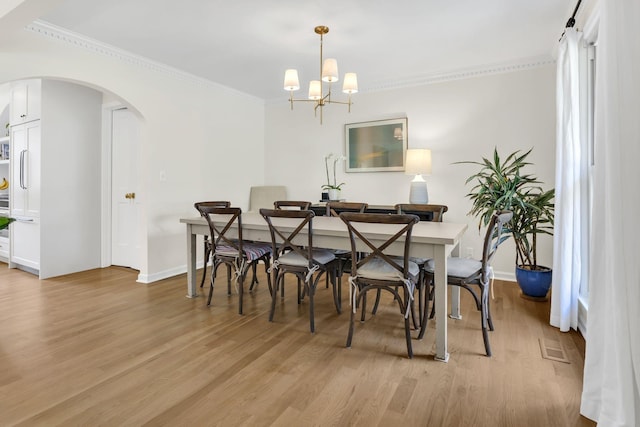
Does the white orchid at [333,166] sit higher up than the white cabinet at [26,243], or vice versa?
the white orchid at [333,166]

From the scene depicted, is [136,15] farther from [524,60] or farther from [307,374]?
[524,60]

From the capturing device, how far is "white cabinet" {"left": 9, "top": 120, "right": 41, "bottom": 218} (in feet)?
13.5

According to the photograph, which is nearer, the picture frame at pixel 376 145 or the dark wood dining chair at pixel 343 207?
the dark wood dining chair at pixel 343 207

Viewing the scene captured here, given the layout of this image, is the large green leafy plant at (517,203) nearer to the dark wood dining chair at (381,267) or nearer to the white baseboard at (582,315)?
the white baseboard at (582,315)

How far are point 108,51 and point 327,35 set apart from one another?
7.07ft

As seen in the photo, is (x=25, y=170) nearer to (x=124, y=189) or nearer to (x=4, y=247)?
(x=124, y=189)

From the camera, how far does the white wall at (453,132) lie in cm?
383

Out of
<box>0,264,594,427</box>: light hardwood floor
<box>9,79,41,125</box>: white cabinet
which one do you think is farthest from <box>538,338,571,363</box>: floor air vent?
<box>9,79,41,125</box>: white cabinet

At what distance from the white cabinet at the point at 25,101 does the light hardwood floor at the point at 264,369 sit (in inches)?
91.1

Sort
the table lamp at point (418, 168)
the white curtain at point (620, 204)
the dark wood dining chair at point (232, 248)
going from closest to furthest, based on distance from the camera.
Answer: the white curtain at point (620, 204) → the dark wood dining chair at point (232, 248) → the table lamp at point (418, 168)

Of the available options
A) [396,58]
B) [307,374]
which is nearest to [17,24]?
[307,374]

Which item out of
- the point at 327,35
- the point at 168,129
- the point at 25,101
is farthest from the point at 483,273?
the point at 25,101

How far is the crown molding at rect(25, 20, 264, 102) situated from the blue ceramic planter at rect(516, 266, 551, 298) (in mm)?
4261

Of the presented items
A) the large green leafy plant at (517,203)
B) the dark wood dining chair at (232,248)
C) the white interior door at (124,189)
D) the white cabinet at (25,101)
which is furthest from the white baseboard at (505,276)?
the white cabinet at (25,101)
